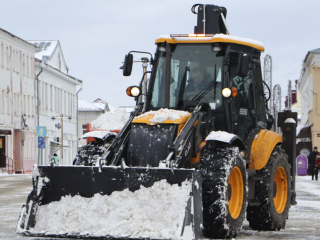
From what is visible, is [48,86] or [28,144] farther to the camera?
[48,86]

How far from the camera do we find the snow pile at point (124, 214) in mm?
9516

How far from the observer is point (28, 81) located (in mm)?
63188

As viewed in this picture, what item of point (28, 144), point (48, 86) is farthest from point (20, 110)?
point (48, 86)

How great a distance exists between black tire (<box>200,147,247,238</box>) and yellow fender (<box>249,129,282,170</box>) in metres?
1.06

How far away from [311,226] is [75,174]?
4.45 metres

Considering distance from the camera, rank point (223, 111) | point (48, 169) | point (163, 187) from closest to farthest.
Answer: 1. point (163, 187)
2. point (48, 169)
3. point (223, 111)

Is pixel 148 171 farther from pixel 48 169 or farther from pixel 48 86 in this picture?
pixel 48 86

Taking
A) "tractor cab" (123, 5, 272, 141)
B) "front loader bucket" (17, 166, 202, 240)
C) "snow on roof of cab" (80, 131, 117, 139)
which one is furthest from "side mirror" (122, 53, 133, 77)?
"front loader bucket" (17, 166, 202, 240)

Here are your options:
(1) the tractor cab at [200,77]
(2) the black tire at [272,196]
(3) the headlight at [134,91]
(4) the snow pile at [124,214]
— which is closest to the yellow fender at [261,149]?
(2) the black tire at [272,196]

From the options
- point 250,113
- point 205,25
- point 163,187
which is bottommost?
point 163,187

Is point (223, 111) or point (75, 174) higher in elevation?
point (223, 111)

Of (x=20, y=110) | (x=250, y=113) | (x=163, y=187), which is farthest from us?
(x=20, y=110)

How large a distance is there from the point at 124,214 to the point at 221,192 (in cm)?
123

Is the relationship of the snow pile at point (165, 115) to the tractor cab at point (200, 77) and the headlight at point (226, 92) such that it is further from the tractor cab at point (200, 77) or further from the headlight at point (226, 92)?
the headlight at point (226, 92)
